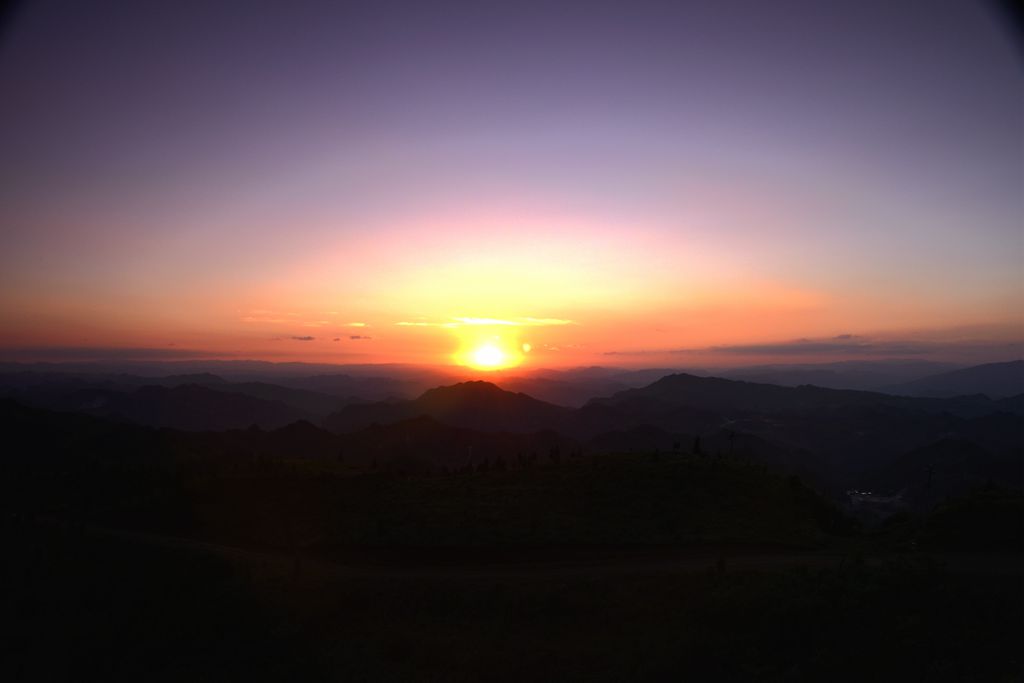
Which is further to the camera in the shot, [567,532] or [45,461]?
[45,461]

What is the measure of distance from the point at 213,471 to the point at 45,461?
60.1 metres

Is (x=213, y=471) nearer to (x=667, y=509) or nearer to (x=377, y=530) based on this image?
(x=377, y=530)

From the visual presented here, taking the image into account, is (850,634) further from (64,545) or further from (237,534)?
(64,545)

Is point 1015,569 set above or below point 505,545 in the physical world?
above

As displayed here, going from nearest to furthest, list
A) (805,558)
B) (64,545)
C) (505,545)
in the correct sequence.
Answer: (805,558) → (64,545) → (505,545)

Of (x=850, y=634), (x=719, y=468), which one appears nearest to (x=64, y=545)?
(x=850, y=634)

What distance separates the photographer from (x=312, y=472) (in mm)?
34938

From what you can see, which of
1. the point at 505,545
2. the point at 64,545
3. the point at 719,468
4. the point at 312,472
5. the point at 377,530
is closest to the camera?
the point at 64,545

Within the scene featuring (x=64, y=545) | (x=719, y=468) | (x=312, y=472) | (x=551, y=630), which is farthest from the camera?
(x=312, y=472)

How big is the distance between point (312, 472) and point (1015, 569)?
33.9 metres

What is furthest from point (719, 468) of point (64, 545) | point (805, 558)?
point (64, 545)

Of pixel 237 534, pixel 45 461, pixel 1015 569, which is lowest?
pixel 45 461

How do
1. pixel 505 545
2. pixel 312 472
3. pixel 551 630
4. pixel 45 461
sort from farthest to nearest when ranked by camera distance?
pixel 45 461 → pixel 312 472 → pixel 505 545 → pixel 551 630

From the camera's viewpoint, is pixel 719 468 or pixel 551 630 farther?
pixel 719 468
